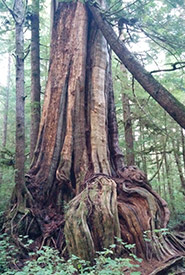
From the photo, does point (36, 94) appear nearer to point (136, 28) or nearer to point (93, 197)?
point (136, 28)

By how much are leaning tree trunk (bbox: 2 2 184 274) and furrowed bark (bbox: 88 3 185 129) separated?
55.9 inches

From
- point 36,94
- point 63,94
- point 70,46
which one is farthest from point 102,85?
point 36,94

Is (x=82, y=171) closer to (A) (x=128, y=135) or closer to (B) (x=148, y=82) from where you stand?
(B) (x=148, y=82)

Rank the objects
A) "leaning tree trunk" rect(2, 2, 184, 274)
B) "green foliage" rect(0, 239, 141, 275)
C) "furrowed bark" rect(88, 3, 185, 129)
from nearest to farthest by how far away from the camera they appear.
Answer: "green foliage" rect(0, 239, 141, 275)
"furrowed bark" rect(88, 3, 185, 129)
"leaning tree trunk" rect(2, 2, 184, 274)

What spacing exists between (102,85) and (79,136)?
150 centimetres

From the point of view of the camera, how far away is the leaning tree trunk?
382 cm

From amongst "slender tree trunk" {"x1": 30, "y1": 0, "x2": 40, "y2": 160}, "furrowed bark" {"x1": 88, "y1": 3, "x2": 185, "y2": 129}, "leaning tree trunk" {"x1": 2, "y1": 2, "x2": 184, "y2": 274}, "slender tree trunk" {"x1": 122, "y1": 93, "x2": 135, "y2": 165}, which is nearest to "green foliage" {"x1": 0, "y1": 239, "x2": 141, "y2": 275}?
"leaning tree trunk" {"x1": 2, "y1": 2, "x2": 184, "y2": 274}

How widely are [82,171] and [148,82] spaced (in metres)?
2.32

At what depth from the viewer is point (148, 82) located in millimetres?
3936

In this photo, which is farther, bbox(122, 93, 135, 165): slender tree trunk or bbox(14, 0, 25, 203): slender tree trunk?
bbox(122, 93, 135, 165): slender tree trunk

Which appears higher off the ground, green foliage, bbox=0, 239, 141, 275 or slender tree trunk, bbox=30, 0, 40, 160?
slender tree trunk, bbox=30, 0, 40, 160

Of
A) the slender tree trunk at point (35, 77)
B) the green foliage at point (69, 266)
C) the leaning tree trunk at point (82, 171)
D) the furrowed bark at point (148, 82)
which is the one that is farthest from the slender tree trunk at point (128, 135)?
the green foliage at point (69, 266)

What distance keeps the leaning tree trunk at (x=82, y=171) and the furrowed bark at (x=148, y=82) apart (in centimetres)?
142

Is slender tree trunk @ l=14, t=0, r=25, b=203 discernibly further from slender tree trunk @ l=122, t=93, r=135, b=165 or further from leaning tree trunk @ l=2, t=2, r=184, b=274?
slender tree trunk @ l=122, t=93, r=135, b=165
